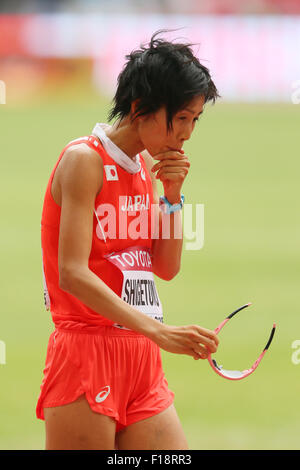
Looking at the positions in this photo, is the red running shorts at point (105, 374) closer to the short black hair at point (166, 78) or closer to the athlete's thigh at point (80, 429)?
the athlete's thigh at point (80, 429)

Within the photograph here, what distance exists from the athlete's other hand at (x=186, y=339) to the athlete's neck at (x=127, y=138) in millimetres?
687

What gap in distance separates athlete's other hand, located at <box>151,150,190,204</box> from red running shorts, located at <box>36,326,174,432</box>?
22.1 inches

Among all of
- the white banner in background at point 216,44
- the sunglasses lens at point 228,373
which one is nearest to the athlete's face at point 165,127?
the sunglasses lens at point 228,373

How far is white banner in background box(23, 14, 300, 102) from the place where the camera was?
21.3 metres

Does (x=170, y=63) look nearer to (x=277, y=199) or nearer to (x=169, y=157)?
(x=169, y=157)

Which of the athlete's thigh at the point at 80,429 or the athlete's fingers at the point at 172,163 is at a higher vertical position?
the athlete's fingers at the point at 172,163

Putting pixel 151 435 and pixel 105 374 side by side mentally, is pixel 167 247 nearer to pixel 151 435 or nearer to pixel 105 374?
pixel 105 374

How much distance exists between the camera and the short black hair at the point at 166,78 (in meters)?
2.69

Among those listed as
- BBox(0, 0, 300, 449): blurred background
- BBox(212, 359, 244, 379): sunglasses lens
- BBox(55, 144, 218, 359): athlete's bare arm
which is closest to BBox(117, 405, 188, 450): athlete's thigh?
BBox(212, 359, 244, 379): sunglasses lens

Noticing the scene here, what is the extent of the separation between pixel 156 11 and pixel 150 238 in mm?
21369

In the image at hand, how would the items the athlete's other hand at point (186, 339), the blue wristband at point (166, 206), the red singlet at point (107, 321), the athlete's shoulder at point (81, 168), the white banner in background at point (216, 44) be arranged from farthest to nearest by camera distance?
the white banner in background at point (216, 44) < the blue wristband at point (166, 206) < the red singlet at point (107, 321) < the athlete's shoulder at point (81, 168) < the athlete's other hand at point (186, 339)

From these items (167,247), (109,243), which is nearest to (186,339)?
(109,243)

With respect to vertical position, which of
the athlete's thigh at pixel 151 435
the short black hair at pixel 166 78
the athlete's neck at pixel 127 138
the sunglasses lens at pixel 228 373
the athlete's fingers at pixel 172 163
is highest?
the short black hair at pixel 166 78

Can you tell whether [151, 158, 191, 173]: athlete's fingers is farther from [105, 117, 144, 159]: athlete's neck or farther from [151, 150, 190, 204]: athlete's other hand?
[105, 117, 144, 159]: athlete's neck
